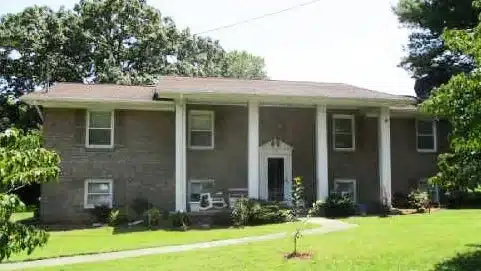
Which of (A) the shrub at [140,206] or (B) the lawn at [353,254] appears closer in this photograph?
(B) the lawn at [353,254]

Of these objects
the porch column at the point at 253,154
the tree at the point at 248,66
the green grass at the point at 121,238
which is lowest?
the green grass at the point at 121,238

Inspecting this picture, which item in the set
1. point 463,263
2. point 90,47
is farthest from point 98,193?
point 90,47

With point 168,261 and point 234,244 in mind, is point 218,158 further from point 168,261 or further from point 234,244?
point 168,261

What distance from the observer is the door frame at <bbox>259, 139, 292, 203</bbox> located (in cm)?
2306

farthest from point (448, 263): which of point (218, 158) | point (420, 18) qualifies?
point (420, 18)

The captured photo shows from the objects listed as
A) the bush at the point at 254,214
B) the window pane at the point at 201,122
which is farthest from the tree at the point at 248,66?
the bush at the point at 254,214

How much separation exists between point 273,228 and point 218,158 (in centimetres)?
619

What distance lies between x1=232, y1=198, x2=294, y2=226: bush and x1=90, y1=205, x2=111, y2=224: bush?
5413mm

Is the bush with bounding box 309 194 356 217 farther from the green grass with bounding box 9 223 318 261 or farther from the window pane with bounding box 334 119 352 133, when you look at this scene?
the window pane with bounding box 334 119 352 133

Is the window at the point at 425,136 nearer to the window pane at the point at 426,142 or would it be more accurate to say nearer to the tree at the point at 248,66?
the window pane at the point at 426,142

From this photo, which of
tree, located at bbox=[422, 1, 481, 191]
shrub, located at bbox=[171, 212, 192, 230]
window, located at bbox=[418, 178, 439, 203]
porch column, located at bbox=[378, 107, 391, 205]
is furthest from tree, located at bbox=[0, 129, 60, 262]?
window, located at bbox=[418, 178, 439, 203]

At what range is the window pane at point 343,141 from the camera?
2433 centimetres

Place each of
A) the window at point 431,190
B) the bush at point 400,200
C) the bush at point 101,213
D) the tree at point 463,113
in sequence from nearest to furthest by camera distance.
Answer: the tree at point 463,113
the bush at point 101,213
the bush at point 400,200
the window at point 431,190

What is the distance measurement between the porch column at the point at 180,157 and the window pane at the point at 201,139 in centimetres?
216
